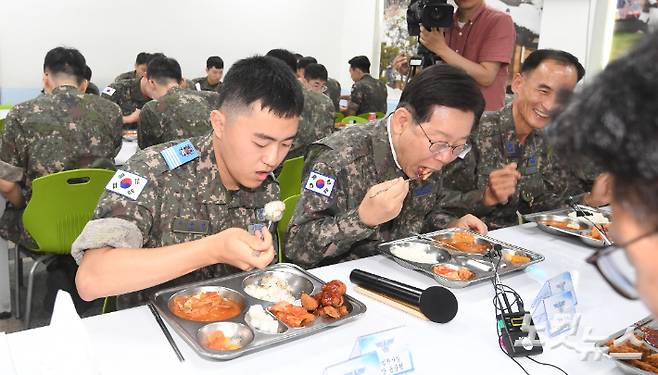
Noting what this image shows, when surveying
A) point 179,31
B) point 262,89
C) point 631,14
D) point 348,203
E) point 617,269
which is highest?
point 631,14

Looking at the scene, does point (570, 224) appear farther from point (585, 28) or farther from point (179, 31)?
point (179, 31)

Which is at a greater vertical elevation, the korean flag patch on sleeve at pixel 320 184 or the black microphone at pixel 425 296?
the korean flag patch on sleeve at pixel 320 184

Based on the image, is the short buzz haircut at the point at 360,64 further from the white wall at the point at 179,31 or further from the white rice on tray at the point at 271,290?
the white rice on tray at the point at 271,290

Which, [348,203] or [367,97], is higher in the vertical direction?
[348,203]

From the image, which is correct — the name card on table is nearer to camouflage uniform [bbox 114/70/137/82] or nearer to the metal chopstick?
the metal chopstick

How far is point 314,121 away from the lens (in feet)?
13.4

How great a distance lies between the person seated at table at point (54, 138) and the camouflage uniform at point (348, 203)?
1.45m

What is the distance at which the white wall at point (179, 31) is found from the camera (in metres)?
5.88

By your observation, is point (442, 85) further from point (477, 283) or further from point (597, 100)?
point (597, 100)

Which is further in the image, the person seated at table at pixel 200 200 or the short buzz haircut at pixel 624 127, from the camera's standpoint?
the person seated at table at pixel 200 200

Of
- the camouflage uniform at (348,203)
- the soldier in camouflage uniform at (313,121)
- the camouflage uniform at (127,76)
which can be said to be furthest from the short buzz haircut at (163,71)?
the camouflage uniform at (127,76)

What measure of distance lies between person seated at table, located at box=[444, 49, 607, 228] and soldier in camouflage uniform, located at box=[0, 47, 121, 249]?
187 centimetres

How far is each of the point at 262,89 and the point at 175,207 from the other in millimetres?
413

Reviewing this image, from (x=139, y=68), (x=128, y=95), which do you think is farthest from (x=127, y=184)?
(x=139, y=68)
